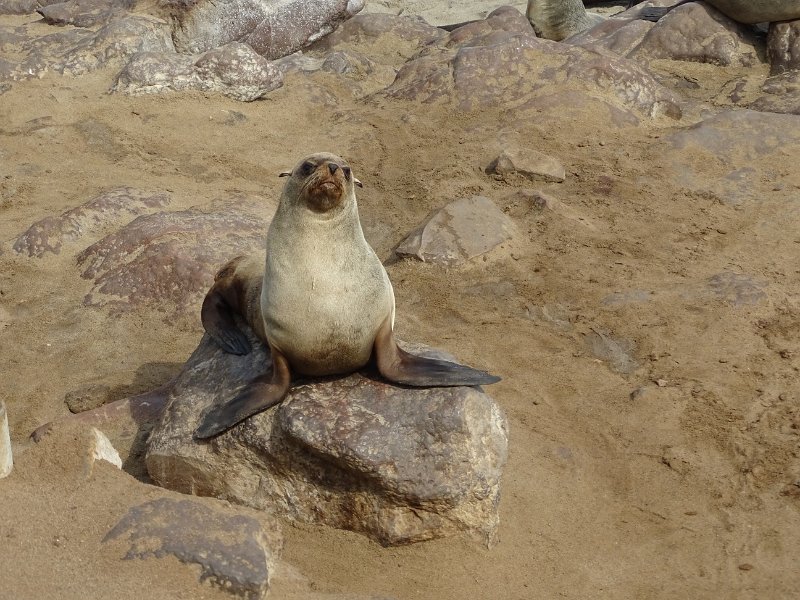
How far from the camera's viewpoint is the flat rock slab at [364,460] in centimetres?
434

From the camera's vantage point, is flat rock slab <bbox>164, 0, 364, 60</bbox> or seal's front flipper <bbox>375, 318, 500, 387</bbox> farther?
flat rock slab <bbox>164, 0, 364, 60</bbox>

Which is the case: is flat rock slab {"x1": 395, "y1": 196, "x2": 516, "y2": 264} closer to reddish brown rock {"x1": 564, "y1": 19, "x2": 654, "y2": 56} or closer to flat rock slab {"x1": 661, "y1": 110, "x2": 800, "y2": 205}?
flat rock slab {"x1": 661, "y1": 110, "x2": 800, "y2": 205}

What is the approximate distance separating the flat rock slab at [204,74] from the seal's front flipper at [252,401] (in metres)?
6.09

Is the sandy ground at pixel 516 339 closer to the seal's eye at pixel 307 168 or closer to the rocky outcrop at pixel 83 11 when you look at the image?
Result: the seal's eye at pixel 307 168

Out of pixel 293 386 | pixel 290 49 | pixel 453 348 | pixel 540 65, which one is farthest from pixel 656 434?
pixel 290 49

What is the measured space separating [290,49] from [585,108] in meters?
4.31

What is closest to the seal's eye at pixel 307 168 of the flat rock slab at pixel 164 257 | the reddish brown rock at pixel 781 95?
the flat rock slab at pixel 164 257

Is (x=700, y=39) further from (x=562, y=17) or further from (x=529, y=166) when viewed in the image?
(x=529, y=166)

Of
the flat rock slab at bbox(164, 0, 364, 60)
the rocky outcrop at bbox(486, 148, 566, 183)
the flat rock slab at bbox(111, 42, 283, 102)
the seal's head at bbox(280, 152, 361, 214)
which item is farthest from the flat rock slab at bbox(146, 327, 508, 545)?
the flat rock slab at bbox(164, 0, 364, 60)

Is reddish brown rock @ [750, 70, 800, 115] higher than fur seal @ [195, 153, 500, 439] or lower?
lower

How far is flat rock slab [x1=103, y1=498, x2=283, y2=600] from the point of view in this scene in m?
3.60

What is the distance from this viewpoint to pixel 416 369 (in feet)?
14.9

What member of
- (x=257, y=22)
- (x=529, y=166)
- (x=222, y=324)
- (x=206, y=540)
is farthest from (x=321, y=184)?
(x=257, y=22)

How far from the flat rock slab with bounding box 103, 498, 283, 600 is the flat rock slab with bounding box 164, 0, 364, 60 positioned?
27.6 ft
